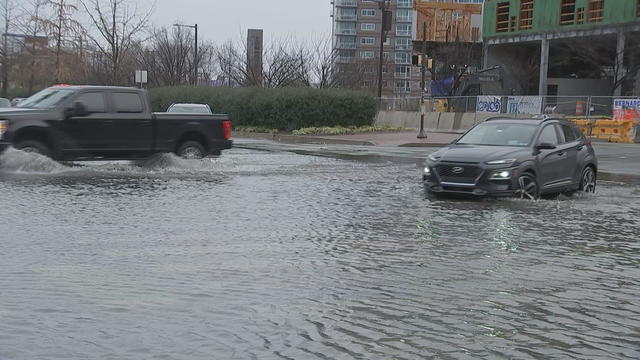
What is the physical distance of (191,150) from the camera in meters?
16.6

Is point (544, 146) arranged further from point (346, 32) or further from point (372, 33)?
point (346, 32)

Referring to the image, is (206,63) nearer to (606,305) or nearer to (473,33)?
(473,33)

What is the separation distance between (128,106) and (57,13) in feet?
93.2

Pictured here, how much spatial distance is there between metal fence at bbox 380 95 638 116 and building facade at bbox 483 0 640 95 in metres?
9.52

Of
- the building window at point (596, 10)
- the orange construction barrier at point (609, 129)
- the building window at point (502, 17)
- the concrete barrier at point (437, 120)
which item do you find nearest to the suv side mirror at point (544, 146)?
the orange construction barrier at point (609, 129)

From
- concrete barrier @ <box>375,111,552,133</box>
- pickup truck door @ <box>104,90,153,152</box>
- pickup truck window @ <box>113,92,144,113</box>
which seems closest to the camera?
pickup truck door @ <box>104,90,153,152</box>

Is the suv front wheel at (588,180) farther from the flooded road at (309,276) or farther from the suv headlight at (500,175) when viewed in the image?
the suv headlight at (500,175)

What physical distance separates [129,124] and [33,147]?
2.03m

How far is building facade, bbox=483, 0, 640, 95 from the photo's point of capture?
45.5 metres

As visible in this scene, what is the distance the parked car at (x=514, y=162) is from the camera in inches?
471

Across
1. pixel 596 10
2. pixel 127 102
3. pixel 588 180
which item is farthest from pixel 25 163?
pixel 596 10

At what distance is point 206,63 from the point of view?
71062mm

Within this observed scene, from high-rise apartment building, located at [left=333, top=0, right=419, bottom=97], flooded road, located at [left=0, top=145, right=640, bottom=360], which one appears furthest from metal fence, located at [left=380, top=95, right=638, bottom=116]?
high-rise apartment building, located at [left=333, top=0, right=419, bottom=97]

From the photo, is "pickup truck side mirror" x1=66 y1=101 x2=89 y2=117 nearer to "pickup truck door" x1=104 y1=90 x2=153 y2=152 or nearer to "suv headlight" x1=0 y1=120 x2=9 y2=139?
"pickup truck door" x1=104 y1=90 x2=153 y2=152
